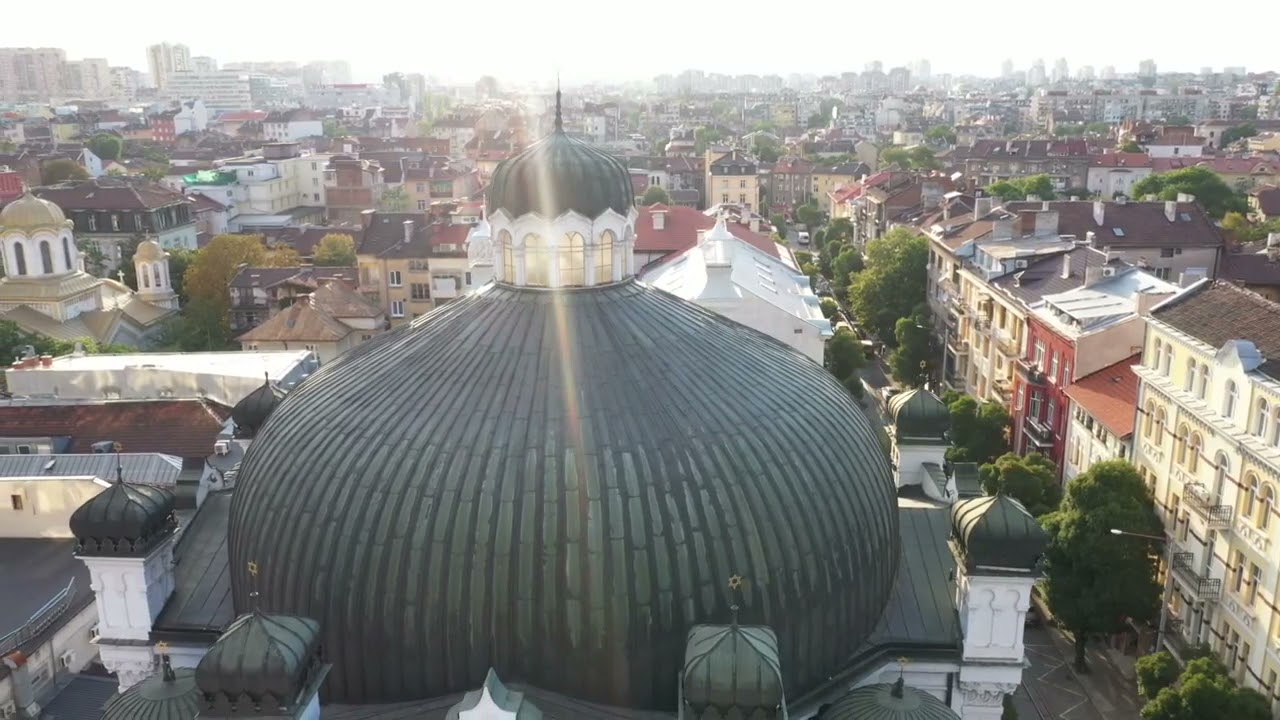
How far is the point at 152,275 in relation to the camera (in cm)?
8006

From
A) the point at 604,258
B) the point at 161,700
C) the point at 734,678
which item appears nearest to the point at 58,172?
the point at 604,258

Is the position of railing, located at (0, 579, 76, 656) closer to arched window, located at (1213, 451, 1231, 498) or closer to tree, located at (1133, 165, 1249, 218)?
arched window, located at (1213, 451, 1231, 498)

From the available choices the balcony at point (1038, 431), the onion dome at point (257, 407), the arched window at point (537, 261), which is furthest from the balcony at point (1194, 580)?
the onion dome at point (257, 407)

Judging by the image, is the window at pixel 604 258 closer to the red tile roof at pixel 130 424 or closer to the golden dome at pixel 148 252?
the red tile roof at pixel 130 424

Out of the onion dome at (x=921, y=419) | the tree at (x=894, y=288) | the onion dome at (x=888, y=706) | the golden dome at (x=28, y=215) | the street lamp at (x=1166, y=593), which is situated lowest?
the street lamp at (x=1166, y=593)

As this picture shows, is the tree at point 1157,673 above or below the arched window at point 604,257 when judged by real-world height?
below

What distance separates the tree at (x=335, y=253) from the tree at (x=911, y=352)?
1764 inches

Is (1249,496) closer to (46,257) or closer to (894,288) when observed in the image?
(894,288)

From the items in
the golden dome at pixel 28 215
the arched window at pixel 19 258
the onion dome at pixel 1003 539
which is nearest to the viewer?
the onion dome at pixel 1003 539

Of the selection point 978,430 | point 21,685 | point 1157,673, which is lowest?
point 1157,673

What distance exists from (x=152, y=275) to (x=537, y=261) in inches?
2614

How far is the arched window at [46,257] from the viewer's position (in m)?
71.5

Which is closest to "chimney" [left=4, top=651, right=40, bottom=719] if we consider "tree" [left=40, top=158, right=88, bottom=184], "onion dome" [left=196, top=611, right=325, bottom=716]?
"onion dome" [left=196, top=611, right=325, bottom=716]

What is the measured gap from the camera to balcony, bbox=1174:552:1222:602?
36.8m
